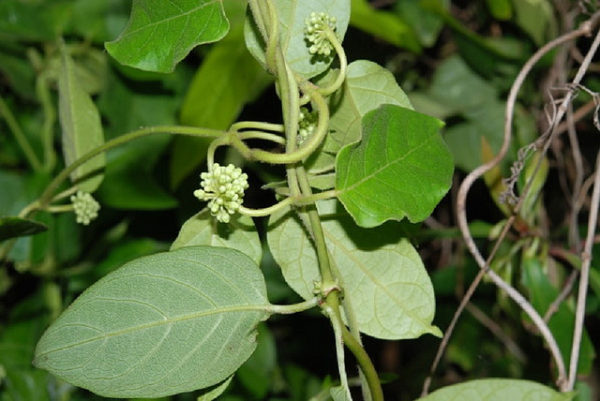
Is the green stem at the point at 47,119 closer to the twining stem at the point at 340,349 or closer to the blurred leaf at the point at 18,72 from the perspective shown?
the blurred leaf at the point at 18,72

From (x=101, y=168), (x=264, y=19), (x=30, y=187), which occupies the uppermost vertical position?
(x=264, y=19)

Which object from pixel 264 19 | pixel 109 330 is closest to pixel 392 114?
pixel 264 19

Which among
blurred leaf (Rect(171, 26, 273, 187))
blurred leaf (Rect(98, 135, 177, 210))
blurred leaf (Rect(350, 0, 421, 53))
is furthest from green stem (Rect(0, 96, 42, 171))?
blurred leaf (Rect(350, 0, 421, 53))

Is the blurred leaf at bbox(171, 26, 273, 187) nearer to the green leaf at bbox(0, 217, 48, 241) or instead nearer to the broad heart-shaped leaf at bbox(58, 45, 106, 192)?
the broad heart-shaped leaf at bbox(58, 45, 106, 192)

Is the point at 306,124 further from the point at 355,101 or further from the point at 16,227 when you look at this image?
the point at 16,227

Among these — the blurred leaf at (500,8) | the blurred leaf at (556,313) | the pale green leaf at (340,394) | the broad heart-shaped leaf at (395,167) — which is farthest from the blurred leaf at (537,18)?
the pale green leaf at (340,394)

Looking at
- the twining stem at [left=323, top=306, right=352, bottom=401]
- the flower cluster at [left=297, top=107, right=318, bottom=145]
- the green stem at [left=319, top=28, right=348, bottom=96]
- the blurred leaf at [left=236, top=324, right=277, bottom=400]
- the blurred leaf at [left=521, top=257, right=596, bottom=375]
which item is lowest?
the blurred leaf at [left=236, top=324, right=277, bottom=400]

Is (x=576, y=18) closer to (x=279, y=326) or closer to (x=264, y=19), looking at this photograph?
(x=264, y=19)

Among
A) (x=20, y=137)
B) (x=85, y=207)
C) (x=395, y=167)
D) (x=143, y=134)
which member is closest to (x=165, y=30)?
(x=143, y=134)
